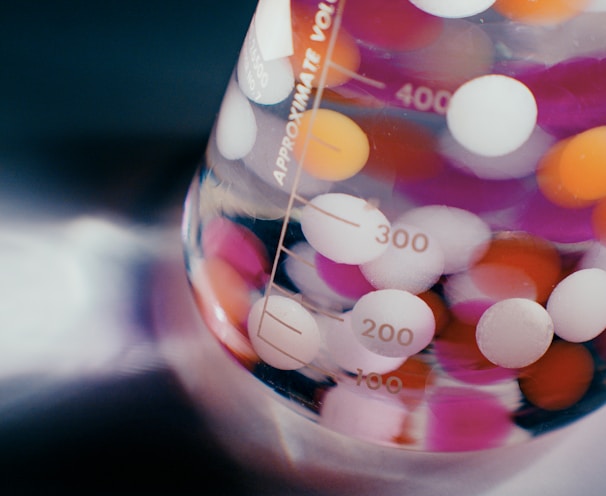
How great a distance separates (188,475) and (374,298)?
0.51 feet

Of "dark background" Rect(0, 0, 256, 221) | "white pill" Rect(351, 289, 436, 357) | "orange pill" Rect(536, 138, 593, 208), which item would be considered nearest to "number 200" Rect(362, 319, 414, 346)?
"white pill" Rect(351, 289, 436, 357)

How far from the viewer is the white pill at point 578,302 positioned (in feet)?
1.47

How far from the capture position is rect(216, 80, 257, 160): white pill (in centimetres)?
50

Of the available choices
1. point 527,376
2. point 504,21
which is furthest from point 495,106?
point 527,376

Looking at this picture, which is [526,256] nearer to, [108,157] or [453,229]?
[453,229]

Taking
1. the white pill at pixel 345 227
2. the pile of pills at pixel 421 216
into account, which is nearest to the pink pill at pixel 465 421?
the pile of pills at pixel 421 216

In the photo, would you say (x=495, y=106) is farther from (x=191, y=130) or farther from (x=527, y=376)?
(x=191, y=130)

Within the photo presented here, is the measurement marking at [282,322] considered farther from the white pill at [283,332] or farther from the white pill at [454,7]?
the white pill at [454,7]

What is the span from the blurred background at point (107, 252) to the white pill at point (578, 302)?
11 cm

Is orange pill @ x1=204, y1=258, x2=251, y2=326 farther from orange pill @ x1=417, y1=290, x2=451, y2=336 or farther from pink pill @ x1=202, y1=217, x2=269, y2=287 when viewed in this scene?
orange pill @ x1=417, y1=290, x2=451, y2=336

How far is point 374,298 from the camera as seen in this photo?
45 centimetres

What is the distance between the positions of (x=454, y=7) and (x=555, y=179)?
10 centimetres

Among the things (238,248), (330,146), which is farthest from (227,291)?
(330,146)

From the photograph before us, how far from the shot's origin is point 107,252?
62 cm
